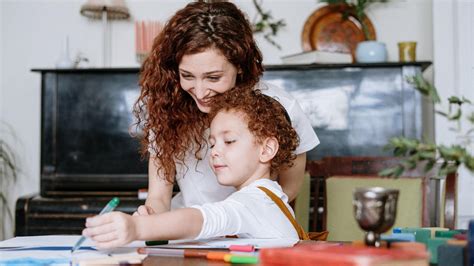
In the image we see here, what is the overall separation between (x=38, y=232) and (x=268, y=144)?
2196 mm

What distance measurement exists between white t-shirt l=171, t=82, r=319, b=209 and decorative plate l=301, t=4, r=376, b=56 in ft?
6.62

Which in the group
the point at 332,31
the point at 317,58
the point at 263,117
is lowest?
the point at 263,117

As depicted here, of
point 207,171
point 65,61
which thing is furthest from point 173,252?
point 65,61

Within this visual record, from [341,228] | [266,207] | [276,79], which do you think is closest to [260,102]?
[266,207]

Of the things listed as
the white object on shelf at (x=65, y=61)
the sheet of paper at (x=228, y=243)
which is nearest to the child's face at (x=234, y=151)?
the sheet of paper at (x=228, y=243)

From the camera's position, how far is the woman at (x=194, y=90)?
6.24 ft

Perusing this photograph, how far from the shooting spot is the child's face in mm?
1616

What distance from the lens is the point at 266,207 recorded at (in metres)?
1.47

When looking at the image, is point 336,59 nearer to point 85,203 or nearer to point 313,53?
point 313,53

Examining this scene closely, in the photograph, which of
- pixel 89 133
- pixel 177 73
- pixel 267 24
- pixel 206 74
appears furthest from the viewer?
pixel 267 24

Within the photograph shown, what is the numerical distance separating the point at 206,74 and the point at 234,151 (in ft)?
1.12

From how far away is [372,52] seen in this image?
3.73 metres

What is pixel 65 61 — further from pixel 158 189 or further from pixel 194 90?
pixel 194 90

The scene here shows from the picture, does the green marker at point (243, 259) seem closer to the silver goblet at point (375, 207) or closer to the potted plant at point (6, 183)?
the silver goblet at point (375, 207)
